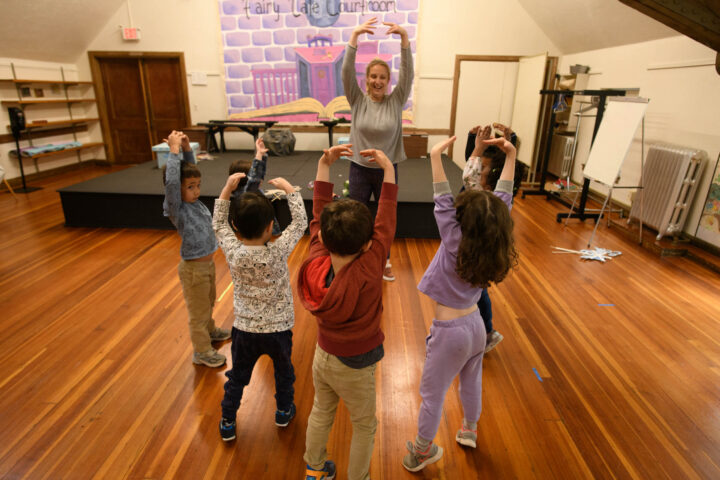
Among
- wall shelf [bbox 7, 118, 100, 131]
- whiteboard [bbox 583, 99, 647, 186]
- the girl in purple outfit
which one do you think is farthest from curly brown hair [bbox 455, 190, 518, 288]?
wall shelf [bbox 7, 118, 100, 131]

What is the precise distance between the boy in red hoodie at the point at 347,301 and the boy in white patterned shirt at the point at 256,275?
0.18m

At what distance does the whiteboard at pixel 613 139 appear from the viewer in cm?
346

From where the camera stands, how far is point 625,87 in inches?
174

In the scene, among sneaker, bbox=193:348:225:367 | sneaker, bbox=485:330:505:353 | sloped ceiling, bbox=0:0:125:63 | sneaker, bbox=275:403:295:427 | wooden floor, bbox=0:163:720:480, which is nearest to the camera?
wooden floor, bbox=0:163:720:480

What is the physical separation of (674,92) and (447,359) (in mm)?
3920

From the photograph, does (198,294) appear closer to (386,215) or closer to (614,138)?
(386,215)

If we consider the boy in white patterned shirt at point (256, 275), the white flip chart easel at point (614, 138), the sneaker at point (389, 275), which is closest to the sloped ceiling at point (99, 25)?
the white flip chart easel at point (614, 138)

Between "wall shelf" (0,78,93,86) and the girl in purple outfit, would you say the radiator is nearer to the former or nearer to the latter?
the girl in purple outfit

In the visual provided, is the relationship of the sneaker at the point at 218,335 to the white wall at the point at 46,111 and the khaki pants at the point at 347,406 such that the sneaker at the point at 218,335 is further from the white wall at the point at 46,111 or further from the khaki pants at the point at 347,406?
the white wall at the point at 46,111

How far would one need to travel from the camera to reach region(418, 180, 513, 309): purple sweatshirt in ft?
4.02

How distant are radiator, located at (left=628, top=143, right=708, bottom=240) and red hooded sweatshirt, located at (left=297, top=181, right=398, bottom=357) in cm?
342

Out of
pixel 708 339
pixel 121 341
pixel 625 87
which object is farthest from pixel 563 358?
pixel 625 87

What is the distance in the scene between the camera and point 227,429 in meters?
1.54

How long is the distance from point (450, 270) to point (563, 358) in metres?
1.26
